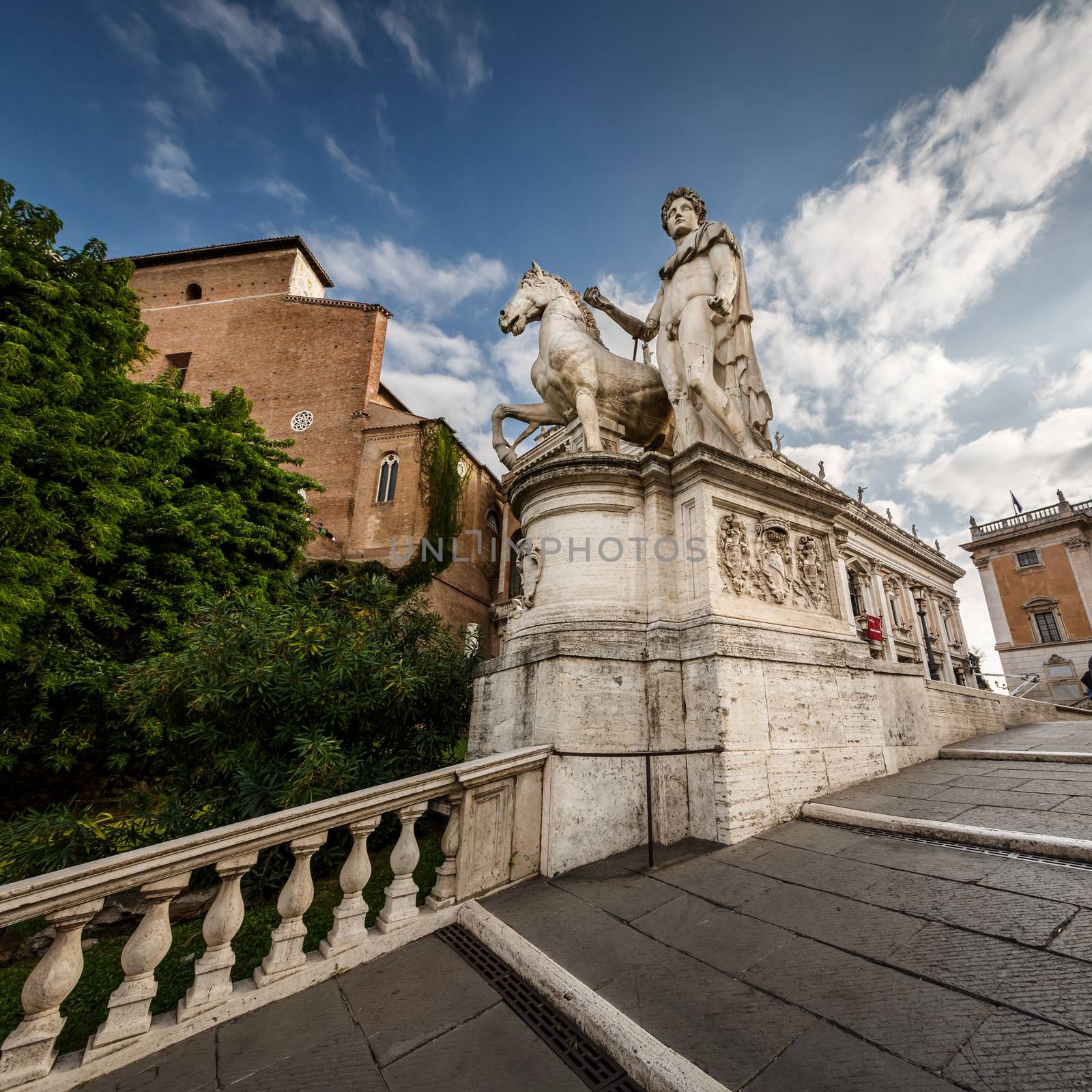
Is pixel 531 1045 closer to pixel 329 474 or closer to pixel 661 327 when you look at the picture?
pixel 661 327

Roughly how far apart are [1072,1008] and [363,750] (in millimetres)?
4018

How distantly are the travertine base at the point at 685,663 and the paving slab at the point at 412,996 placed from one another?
0.97 m

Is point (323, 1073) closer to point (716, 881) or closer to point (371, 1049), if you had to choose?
point (371, 1049)

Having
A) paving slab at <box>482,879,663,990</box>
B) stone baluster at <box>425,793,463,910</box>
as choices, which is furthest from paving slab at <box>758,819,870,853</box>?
stone baluster at <box>425,793,463,910</box>

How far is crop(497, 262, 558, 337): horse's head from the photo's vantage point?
575 cm

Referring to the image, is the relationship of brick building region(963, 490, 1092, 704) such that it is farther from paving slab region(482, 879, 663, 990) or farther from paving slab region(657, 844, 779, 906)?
paving slab region(482, 879, 663, 990)

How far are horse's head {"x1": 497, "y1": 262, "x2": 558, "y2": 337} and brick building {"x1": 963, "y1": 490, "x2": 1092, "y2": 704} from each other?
3812cm

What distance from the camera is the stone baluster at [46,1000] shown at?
5.71ft

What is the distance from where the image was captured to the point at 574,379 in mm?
5148

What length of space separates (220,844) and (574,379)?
14.6ft

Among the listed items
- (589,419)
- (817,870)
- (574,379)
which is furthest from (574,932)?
(574,379)

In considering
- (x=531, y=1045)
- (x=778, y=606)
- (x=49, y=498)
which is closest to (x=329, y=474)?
(x=49, y=498)

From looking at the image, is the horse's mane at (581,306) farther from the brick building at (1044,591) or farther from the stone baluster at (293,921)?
the brick building at (1044,591)

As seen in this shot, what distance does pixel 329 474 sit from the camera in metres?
22.3
